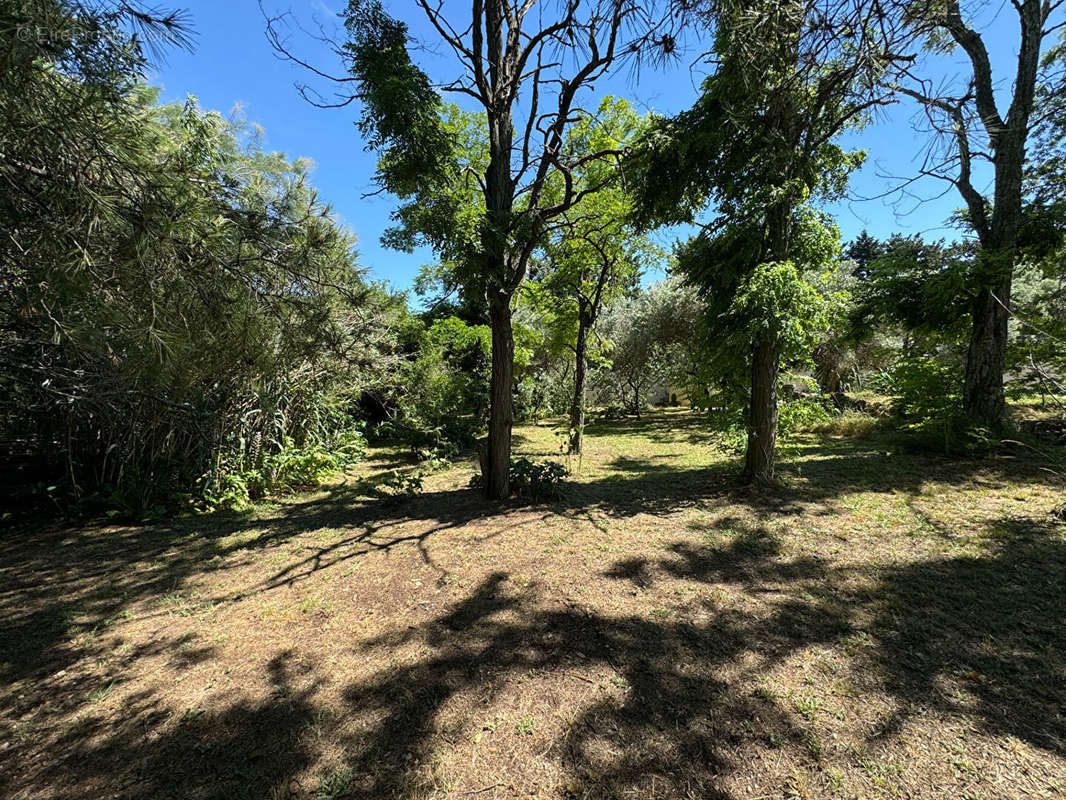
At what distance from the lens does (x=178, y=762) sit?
1775 mm

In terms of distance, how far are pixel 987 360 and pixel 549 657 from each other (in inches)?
339

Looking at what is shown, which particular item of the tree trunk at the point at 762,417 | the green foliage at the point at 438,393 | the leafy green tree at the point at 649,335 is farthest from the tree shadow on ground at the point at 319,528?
the leafy green tree at the point at 649,335

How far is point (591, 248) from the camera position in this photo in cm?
905

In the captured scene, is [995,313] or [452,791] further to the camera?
[995,313]

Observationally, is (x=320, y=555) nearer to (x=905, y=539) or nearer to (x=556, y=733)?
(x=556, y=733)

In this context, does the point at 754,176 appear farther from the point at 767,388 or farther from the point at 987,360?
the point at 987,360

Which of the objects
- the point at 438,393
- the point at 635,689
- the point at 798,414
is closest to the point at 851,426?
the point at 798,414

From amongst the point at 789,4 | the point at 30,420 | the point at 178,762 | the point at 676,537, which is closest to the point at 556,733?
the point at 178,762

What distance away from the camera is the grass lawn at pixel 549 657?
171cm

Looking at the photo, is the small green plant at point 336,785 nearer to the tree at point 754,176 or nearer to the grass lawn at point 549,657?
the grass lawn at point 549,657

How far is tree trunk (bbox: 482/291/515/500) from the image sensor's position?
5.31 meters

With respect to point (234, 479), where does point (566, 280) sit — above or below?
above

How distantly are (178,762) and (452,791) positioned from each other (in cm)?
126

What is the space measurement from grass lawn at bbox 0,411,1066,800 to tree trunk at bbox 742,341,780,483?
0.97 m
